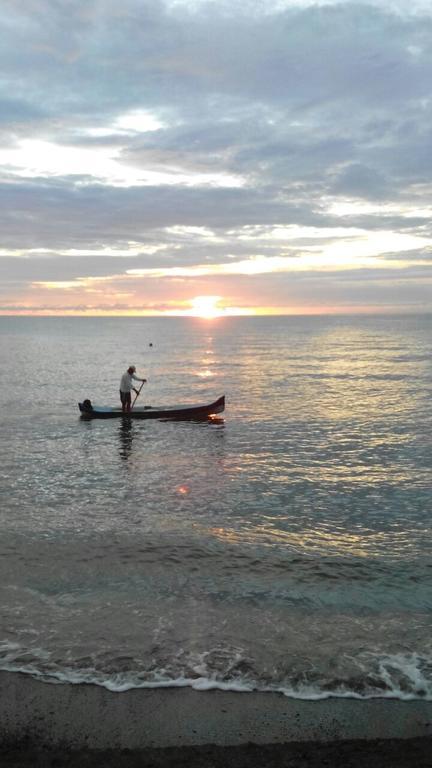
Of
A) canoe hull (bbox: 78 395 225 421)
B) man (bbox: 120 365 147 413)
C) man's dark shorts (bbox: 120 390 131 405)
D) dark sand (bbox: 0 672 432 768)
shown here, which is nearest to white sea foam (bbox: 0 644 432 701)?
dark sand (bbox: 0 672 432 768)

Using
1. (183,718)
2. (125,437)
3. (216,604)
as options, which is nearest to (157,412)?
(125,437)

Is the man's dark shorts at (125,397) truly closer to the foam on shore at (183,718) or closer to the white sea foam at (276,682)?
the white sea foam at (276,682)

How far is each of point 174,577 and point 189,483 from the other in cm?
734

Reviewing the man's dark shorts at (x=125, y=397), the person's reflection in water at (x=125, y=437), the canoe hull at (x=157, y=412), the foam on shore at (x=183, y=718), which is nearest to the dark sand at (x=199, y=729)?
the foam on shore at (x=183, y=718)

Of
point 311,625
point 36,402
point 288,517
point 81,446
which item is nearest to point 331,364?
point 36,402

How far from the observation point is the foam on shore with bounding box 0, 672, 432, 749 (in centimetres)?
687

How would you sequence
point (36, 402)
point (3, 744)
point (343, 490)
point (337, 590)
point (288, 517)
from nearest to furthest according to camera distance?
point (3, 744) → point (337, 590) → point (288, 517) → point (343, 490) → point (36, 402)

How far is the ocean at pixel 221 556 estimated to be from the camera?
8594 millimetres

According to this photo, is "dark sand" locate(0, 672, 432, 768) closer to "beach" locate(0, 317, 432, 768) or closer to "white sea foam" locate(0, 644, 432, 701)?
"beach" locate(0, 317, 432, 768)

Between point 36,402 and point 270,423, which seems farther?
point 36,402

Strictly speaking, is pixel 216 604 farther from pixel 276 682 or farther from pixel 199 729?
pixel 199 729

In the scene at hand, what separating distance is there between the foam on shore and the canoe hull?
2306 centimetres

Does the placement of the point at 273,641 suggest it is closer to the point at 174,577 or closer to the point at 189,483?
the point at 174,577

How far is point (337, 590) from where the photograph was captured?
11156 millimetres
